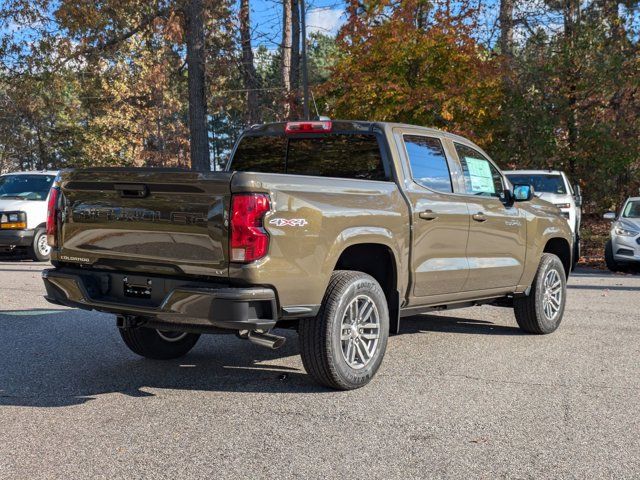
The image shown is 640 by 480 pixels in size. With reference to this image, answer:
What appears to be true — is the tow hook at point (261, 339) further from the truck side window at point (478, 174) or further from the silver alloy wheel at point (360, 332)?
the truck side window at point (478, 174)

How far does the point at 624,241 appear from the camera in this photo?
46.6 ft

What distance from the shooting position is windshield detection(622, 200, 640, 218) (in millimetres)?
14906

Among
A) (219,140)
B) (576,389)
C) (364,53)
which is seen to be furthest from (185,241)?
(219,140)

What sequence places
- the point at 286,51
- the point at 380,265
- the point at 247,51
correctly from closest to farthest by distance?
the point at 380,265 → the point at 247,51 → the point at 286,51

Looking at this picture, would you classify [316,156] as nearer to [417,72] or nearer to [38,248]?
[38,248]

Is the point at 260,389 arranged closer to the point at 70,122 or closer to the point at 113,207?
the point at 113,207

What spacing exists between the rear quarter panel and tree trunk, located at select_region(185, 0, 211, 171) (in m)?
15.7

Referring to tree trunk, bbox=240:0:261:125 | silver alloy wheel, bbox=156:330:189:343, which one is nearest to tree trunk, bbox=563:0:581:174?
tree trunk, bbox=240:0:261:125

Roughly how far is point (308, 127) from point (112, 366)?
2526mm

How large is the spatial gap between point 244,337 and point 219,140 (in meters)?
72.7

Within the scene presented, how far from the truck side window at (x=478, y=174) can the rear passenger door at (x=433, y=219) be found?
241 mm

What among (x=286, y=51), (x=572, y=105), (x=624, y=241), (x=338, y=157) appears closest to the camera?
(x=338, y=157)

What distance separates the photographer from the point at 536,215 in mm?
7402

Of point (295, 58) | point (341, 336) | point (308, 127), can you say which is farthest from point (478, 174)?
point (295, 58)
